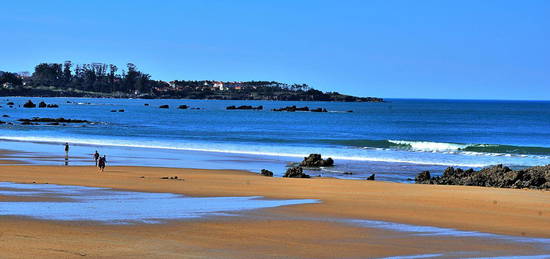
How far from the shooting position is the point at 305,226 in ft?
48.7

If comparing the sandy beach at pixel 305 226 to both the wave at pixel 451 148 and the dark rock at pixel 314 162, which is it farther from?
the wave at pixel 451 148

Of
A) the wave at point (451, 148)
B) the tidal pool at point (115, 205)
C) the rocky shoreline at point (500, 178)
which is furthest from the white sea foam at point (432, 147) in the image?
the tidal pool at point (115, 205)

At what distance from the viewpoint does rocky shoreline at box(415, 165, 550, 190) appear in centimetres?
2391

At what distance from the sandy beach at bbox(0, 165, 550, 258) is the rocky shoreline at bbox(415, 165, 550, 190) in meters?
1.29

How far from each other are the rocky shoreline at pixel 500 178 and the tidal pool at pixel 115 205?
813 cm

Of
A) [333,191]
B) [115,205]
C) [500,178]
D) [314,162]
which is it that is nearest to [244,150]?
[314,162]

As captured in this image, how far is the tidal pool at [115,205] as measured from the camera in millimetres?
15414

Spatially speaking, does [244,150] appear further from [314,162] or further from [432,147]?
[432,147]

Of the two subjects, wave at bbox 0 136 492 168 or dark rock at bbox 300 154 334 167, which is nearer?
dark rock at bbox 300 154 334 167

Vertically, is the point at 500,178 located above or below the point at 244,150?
above

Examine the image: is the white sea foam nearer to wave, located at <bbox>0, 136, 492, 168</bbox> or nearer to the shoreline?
wave, located at <bbox>0, 136, 492, 168</bbox>

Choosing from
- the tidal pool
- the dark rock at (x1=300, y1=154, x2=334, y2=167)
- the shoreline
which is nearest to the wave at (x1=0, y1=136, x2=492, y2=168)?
the dark rock at (x1=300, y1=154, x2=334, y2=167)

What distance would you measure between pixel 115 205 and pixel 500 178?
43.5 ft

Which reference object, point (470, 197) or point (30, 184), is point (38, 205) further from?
point (470, 197)
